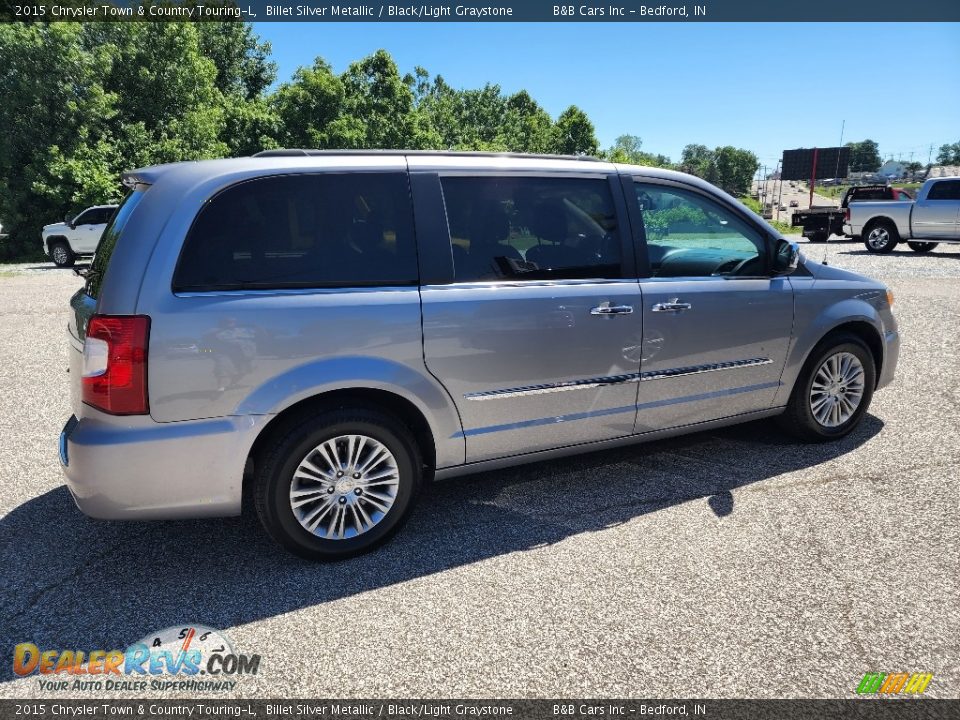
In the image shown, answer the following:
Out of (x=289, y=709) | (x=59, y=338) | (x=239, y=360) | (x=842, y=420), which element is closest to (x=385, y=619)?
(x=289, y=709)

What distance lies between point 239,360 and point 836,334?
12.4 feet

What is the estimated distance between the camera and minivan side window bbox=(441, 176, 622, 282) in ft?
11.5

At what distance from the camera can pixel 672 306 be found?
3.93 meters

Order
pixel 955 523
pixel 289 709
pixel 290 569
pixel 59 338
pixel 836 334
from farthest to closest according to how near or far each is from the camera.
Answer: pixel 59 338 → pixel 836 334 → pixel 955 523 → pixel 290 569 → pixel 289 709

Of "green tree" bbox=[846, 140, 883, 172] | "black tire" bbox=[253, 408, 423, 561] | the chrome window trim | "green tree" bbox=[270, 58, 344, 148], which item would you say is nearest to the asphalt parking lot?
"black tire" bbox=[253, 408, 423, 561]

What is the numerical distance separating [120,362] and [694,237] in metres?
3.15

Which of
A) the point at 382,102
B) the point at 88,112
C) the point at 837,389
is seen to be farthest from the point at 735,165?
A: the point at 837,389

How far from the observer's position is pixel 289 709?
2.40 meters

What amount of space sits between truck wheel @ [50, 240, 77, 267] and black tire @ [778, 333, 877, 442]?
20.8m

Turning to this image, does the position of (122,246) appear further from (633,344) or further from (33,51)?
(33,51)

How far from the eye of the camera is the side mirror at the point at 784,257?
4305mm

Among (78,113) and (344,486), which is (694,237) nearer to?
(344,486)

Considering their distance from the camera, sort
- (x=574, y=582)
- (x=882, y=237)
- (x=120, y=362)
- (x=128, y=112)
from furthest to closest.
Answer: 1. (x=128, y=112)
2. (x=882, y=237)
3. (x=574, y=582)
4. (x=120, y=362)

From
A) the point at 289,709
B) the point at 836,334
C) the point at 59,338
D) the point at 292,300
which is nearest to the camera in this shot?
the point at 289,709
